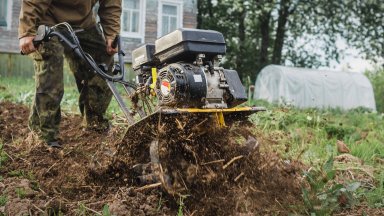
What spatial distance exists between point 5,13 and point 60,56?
11.8 metres

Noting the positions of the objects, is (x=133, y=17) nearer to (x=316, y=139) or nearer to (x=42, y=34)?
(x=316, y=139)

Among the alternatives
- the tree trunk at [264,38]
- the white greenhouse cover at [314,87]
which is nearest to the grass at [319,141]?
the white greenhouse cover at [314,87]

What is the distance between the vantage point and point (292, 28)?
23328 mm

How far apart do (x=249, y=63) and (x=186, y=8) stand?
21.5ft

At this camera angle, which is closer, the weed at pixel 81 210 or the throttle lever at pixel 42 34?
the weed at pixel 81 210

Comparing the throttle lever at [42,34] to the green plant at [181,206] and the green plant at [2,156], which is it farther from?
the green plant at [181,206]

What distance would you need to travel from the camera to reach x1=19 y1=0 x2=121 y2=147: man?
440 cm

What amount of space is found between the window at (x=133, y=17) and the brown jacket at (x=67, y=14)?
1206 cm

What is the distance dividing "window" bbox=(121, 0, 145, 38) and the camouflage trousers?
12.1m

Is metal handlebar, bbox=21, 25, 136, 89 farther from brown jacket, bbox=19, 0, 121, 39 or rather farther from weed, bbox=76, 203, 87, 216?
weed, bbox=76, 203, 87, 216

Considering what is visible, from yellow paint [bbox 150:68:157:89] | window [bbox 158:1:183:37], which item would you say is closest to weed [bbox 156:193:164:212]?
yellow paint [bbox 150:68:157:89]

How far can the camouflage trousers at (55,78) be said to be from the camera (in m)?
4.43

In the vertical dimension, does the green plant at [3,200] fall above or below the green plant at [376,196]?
above

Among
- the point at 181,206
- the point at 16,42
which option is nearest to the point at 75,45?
the point at 181,206
